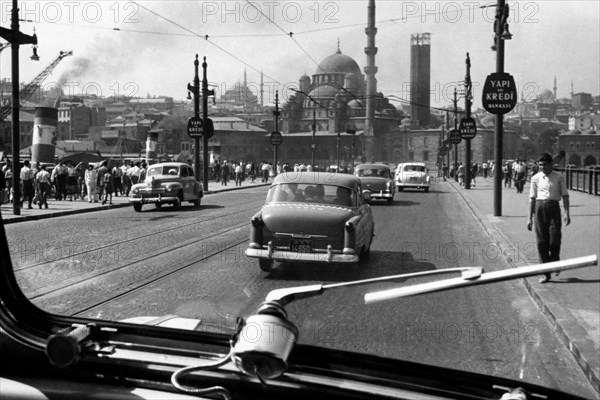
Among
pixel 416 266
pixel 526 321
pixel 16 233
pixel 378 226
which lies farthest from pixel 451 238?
pixel 16 233

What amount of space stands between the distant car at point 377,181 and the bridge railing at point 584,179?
5976mm

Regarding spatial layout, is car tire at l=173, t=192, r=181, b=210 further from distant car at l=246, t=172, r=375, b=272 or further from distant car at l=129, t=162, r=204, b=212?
distant car at l=246, t=172, r=375, b=272

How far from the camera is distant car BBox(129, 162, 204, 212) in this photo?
74.1 ft

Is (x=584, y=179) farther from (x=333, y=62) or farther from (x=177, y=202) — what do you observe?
(x=177, y=202)

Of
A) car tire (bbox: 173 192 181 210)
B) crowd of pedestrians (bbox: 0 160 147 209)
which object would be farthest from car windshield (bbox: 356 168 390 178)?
crowd of pedestrians (bbox: 0 160 147 209)

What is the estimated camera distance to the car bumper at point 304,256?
324 inches

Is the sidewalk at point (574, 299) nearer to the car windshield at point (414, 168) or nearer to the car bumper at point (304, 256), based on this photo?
the car bumper at point (304, 256)

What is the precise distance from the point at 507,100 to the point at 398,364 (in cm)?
971

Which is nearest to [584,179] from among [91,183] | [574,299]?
[91,183]

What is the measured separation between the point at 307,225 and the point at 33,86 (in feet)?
20.8

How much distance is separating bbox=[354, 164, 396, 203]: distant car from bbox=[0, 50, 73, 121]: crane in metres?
21.5

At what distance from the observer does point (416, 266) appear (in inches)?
368

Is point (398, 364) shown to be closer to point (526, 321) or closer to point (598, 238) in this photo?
point (526, 321)

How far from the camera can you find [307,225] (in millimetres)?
8688
